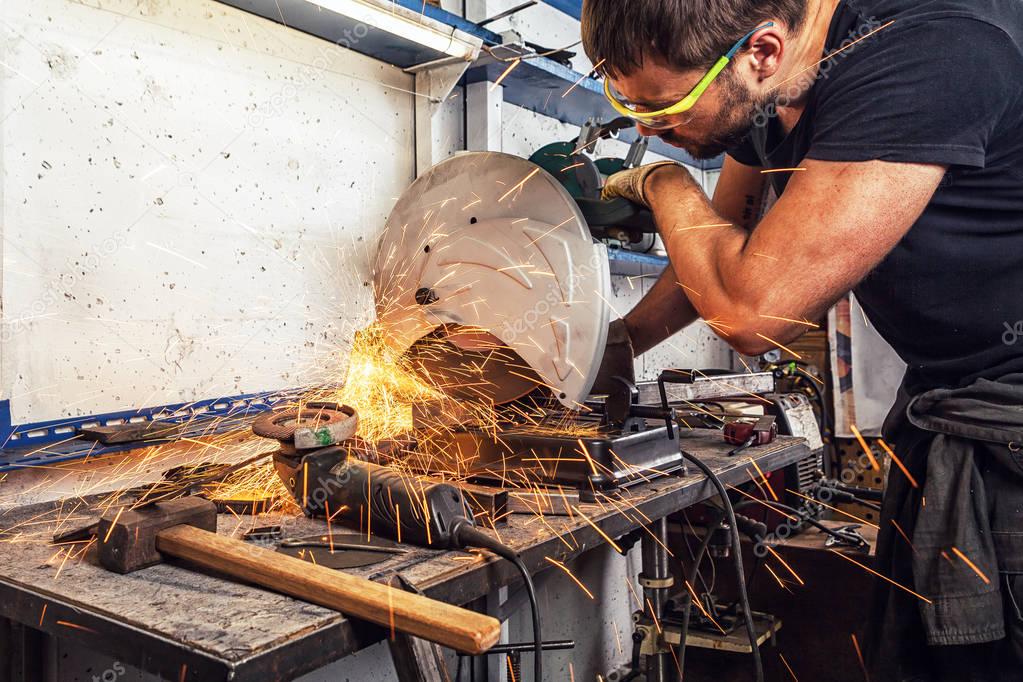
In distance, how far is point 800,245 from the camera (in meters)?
1.01

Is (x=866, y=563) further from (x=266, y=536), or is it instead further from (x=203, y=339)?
(x=203, y=339)

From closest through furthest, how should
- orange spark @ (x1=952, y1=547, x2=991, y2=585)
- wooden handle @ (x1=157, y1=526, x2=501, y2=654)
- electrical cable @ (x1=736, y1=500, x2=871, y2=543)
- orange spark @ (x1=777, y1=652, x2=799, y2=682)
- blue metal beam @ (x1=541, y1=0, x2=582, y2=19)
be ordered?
wooden handle @ (x1=157, y1=526, x2=501, y2=654) < orange spark @ (x1=952, y1=547, x2=991, y2=585) < electrical cable @ (x1=736, y1=500, x2=871, y2=543) < orange spark @ (x1=777, y1=652, x2=799, y2=682) < blue metal beam @ (x1=541, y1=0, x2=582, y2=19)

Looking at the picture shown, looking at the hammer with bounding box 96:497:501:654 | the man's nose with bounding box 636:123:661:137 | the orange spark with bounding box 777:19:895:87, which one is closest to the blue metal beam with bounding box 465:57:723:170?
the man's nose with bounding box 636:123:661:137

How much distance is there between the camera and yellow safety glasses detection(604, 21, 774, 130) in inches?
43.5

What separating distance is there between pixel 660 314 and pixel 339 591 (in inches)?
40.8

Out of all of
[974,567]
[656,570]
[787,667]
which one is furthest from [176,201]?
[787,667]

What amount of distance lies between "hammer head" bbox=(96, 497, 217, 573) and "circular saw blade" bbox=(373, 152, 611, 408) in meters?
0.60

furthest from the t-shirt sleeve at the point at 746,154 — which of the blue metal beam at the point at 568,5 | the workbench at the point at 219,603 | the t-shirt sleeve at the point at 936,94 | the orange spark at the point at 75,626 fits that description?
the blue metal beam at the point at 568,5

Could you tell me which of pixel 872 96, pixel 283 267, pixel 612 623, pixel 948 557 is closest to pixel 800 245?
pixel 872 96

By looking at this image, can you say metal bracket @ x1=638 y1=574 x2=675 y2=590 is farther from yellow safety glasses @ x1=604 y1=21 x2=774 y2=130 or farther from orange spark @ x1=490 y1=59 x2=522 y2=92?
orange spark @ x1=490 y1=59 x2=522 y2=92

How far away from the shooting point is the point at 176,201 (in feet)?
5.37

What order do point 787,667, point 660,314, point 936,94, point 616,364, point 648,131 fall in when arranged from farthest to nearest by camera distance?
point 787,667, point 660,314, point 616,364, point 648,131, point 936,94

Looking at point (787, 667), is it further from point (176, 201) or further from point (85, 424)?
point (176, 201)

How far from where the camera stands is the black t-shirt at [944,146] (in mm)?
926
